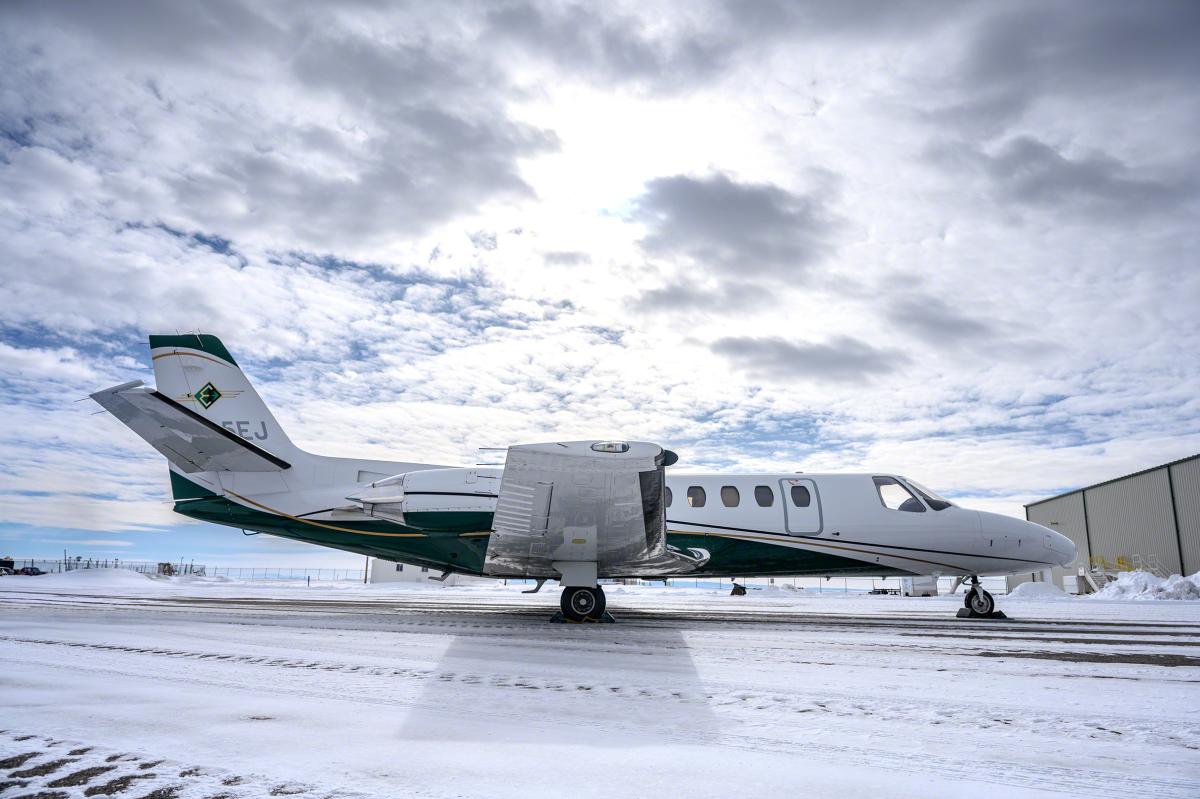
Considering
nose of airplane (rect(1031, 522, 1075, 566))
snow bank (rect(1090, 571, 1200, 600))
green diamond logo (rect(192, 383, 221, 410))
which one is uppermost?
green diamond logo (rect(192, 383, 221, 410))

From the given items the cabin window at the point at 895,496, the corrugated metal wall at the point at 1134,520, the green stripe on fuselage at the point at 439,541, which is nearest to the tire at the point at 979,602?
the green stripe on fuselage at the point at 439,541

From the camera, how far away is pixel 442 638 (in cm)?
773

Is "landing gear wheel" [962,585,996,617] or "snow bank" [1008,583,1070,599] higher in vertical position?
"landing gear wheel" [962,585,996,617]

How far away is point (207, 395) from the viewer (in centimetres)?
1311

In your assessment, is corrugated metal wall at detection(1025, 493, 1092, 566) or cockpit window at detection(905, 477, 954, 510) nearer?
cockpit window at detection(905, 477, 954, 510)

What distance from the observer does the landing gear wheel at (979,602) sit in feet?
42.4

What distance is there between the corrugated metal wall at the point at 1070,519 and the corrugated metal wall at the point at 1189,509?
641 centimetres

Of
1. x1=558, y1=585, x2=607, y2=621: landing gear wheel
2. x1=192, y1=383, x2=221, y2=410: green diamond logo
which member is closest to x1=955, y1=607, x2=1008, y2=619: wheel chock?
x1=558, y1=585, x2=607, y2=621: landing gear wheel

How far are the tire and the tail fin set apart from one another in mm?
13627

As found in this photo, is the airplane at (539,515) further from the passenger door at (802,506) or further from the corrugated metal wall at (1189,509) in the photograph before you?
the corrugated metal wall at (1189,509)

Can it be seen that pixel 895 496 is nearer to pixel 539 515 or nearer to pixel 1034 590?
pixel 539 515

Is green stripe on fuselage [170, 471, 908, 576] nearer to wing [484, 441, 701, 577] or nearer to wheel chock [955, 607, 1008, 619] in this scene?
wing [484, 441, 701, 577]

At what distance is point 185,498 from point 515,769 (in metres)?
12.2

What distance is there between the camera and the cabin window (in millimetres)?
13195
